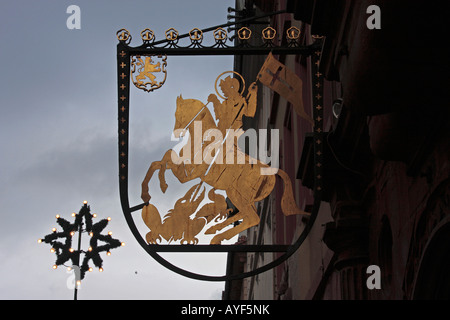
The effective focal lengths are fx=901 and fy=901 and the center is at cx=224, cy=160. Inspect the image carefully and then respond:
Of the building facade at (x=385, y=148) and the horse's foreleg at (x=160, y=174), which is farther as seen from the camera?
the horse's foreleg at (x=160, y=174)

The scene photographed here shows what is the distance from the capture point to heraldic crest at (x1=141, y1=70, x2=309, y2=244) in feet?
34.0

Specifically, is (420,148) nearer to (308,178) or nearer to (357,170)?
(357,170)

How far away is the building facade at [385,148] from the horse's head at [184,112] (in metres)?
1.39

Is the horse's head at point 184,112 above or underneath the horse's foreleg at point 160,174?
above

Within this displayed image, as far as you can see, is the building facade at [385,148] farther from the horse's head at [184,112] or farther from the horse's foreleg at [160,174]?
the horse's foreleg at [160,174]

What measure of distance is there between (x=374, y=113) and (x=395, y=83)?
652 millimetres

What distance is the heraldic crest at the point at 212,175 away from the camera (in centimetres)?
1037

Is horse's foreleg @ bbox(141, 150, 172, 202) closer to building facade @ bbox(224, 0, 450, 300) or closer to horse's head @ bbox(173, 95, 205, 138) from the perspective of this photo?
horse's head @ bbox(173, 95, 205, 138)

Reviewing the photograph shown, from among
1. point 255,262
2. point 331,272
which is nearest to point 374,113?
point 331,272

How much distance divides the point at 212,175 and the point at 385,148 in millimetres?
2445

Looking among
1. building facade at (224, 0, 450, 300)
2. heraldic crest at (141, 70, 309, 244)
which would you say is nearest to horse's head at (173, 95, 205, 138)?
heraldic crest at (141, 70, 309, 244)

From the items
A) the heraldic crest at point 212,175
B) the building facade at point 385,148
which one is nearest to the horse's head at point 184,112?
the heraldic crest at point 212,175

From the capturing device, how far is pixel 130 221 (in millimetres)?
10227

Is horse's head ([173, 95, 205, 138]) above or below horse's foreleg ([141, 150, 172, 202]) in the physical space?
above
